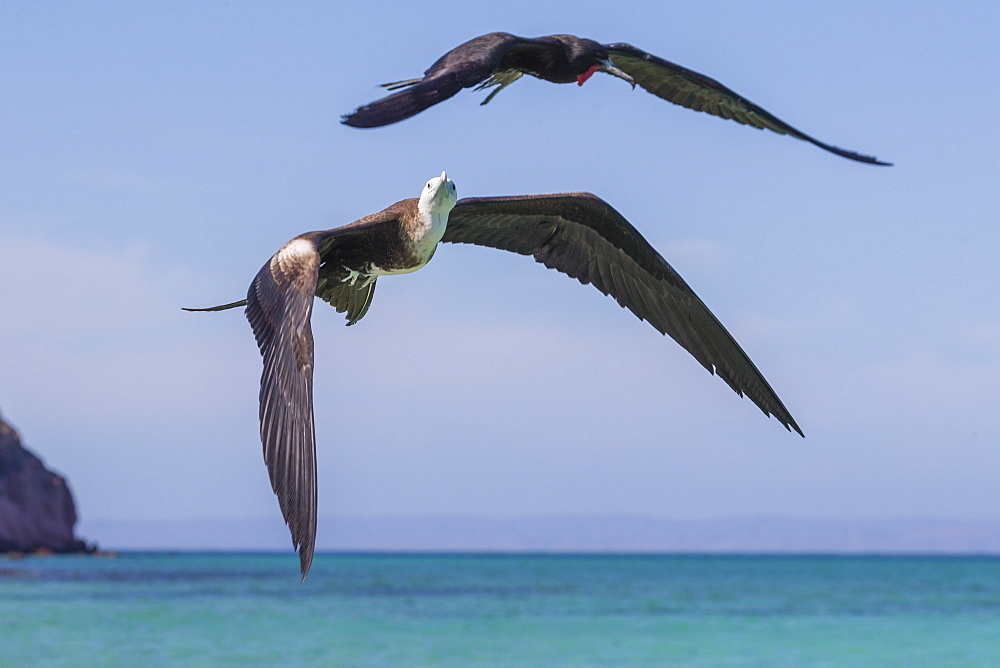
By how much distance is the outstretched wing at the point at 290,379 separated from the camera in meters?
5.58

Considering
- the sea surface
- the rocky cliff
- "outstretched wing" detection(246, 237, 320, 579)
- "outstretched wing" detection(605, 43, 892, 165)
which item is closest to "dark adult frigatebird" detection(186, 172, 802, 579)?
"outstretched wing" detection(246, 237, 320, 579)

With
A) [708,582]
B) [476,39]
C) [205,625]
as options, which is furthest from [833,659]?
[708,582]

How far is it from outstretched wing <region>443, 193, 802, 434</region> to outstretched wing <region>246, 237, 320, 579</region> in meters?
2.11

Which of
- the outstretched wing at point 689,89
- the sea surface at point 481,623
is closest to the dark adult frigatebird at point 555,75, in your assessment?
the outstretched wing at point 689,89

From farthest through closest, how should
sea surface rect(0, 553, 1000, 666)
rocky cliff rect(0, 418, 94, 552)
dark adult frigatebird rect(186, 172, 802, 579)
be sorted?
rocky cliff rect(0, 418, 94, 552)
sea surface rect(0, 553, 1000, 666)
dark adult frigatebird rect(186, 172, 802, 579)

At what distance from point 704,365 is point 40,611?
39.0 meters

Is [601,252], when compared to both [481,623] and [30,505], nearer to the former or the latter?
[481,623]

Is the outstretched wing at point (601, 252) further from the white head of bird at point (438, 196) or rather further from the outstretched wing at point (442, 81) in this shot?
the outstretched wing at point (442, 81)

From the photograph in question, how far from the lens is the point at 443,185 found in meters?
7.63

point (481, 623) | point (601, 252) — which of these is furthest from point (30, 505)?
point (601, 252)

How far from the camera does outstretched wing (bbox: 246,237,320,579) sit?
18.3 feet

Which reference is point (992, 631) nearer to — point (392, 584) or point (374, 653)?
point (374, 653)

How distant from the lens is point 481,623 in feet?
140

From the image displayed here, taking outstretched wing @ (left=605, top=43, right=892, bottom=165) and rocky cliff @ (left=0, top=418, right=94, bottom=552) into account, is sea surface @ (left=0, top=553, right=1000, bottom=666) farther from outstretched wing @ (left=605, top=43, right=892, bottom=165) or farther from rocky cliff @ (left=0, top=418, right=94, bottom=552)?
outstretched wing @ (left=605, top=43, right=892, bottom=165)
